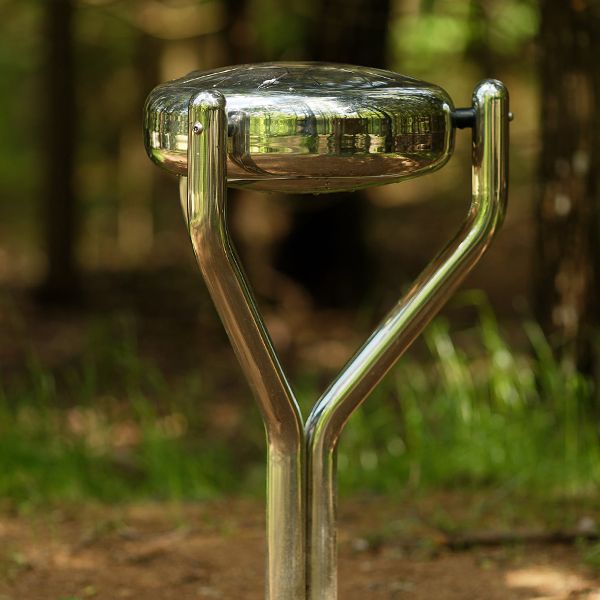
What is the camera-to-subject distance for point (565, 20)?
11.8 ft

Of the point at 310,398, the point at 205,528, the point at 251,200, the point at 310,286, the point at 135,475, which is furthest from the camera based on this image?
the point at 251,200

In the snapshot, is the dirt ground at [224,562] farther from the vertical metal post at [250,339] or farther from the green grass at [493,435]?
the vertical metal post at [250,339]

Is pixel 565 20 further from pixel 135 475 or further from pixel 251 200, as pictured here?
pixel 251 200

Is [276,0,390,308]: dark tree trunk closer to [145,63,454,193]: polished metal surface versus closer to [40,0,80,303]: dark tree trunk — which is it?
[40,0,80,303]: dark tree trunk

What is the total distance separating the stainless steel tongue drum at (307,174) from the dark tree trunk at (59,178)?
5.74 m

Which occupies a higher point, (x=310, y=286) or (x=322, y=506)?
(x=322, y=506)

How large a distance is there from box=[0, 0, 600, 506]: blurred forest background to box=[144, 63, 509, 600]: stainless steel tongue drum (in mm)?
1478

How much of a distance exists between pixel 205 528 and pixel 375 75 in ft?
5.20

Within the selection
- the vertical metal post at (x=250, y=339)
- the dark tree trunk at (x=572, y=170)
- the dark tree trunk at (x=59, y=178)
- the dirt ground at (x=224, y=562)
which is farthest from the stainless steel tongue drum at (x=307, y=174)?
the dark tree trunk at (x=59, y=178)

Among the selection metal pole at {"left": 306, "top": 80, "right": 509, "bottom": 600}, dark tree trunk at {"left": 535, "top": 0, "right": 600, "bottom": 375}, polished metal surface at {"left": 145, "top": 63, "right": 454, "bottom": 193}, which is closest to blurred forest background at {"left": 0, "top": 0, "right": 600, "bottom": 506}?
dark tree trunk at {"left": 535, "top": 0, "right": 600, "bottom": 375}

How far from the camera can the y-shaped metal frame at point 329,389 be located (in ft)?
5.94

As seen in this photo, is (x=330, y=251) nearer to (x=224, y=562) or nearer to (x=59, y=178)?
(x=59, y=178)

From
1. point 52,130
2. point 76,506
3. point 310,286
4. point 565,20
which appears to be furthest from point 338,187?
point 52,130

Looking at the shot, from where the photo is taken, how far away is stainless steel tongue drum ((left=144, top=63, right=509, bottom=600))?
168 cm
